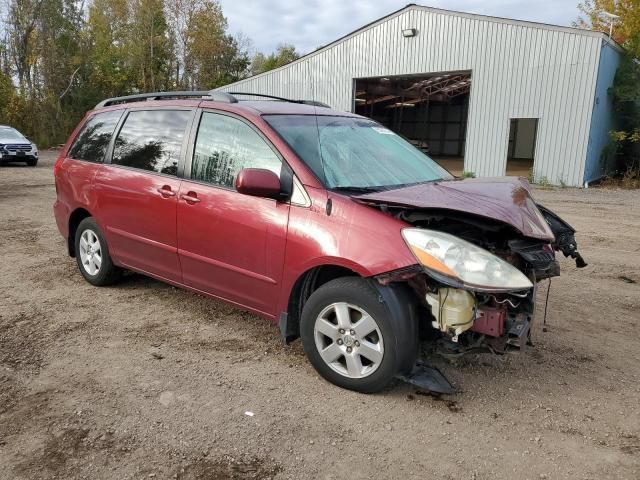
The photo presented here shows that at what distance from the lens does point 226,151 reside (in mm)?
3807

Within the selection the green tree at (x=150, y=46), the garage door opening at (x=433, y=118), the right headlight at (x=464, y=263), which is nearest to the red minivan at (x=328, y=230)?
the right headlight at (x=464, y=263)

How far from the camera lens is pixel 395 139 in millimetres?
4461

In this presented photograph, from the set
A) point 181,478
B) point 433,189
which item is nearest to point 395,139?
point 433,189

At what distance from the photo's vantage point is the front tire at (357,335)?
115 inches

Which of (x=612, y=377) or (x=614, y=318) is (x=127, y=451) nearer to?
(x=612, y=377)

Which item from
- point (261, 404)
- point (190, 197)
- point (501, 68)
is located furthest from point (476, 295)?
point (501, 68)

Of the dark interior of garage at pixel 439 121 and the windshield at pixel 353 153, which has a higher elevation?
the dark interior of garage at pixel 439 121

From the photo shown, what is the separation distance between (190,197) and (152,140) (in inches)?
33.6

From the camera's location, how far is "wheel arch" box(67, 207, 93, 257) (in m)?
5.11

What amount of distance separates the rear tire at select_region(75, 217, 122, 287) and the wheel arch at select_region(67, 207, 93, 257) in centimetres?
11

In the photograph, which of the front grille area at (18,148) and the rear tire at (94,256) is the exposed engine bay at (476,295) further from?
the front grille area at (18,148)

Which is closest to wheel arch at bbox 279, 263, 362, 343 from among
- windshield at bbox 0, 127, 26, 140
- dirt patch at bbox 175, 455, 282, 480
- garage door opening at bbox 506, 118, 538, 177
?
dirt patch at bbox 175, 455, 282, 480

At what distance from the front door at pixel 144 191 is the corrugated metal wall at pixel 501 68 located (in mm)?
14380

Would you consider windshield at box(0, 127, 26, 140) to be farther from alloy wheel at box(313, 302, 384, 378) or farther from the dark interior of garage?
alloy wheel at box(313, 302, 384, 378)
